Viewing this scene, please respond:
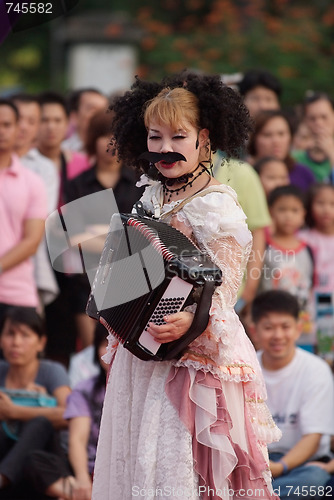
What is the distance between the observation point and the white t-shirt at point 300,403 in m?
5.98

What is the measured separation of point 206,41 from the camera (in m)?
15.4

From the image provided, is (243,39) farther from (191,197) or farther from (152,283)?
(152,283)

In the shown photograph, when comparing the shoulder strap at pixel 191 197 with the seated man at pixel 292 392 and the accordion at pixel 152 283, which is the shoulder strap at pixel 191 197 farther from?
the seated man at pixel 292 392

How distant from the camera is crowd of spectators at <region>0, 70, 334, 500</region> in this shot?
20.1 feet

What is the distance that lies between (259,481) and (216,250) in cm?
100

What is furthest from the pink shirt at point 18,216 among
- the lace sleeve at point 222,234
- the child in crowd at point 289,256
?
the lace sleeve at point 222,234

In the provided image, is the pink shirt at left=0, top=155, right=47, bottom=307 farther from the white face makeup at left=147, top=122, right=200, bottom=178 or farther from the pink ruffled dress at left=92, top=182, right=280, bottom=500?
the white face makeup at left=147, top=122, right=200, bottom=178

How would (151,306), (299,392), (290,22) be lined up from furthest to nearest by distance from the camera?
1. (290,22)
2. (299,392)
3. (151,306)

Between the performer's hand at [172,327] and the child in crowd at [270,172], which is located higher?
the child in crowd at [270,172]

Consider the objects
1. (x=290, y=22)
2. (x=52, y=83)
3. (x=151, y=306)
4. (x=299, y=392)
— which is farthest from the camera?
(x=52, y=83)

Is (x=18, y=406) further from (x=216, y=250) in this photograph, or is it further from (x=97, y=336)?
(x=216, y=250)

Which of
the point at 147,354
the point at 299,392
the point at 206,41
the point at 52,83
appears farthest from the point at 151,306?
the point at 52,83

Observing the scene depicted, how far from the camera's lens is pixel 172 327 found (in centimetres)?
407

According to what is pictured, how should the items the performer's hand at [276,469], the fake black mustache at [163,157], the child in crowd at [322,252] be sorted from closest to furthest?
the fake black mustache at [163,157] → the performer's hand at [276,469] → the child in crowd at [322,252]
